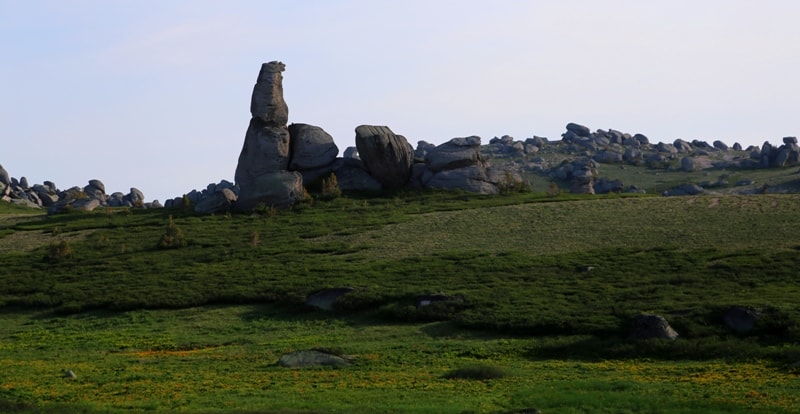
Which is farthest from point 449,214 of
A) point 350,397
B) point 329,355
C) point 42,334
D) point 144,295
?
point 350,397

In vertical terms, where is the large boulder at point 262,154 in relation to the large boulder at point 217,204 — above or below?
above

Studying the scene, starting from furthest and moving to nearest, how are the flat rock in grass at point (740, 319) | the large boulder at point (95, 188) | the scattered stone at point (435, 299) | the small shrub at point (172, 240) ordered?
the large boulder at point (95, 188)
the small shrub at point (172, 240)
the scattered stone at point (435, 299)
the flat rock in grass at point (740, 319)

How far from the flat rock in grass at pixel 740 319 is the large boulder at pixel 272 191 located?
4968cm

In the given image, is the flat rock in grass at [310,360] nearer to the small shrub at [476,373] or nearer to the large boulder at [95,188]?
the small shrub at [476,373]

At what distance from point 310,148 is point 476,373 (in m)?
60.7

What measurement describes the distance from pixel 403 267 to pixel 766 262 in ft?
68.0

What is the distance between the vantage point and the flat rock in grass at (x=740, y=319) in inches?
1758

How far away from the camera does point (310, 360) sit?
39.5 metres

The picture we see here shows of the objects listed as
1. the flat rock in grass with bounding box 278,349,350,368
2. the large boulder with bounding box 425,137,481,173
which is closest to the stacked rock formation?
the large boulder with bounding box 425,137,481,173

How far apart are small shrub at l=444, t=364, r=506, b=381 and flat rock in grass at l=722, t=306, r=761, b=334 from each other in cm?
1302

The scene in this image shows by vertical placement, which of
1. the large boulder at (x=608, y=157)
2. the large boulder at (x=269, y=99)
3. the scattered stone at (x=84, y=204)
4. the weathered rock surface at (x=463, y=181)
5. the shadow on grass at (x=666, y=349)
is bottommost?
the shadow on grass at (x=666, y=349)

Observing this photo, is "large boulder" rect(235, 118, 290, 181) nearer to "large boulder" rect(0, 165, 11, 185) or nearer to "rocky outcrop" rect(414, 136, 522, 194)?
"rocky outcrop" rect(414, 136, 522, 194)

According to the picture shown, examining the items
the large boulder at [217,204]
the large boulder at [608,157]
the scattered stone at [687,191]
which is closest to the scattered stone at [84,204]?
the large boulder at [217,204]

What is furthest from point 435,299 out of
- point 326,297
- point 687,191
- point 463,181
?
point 687,191
